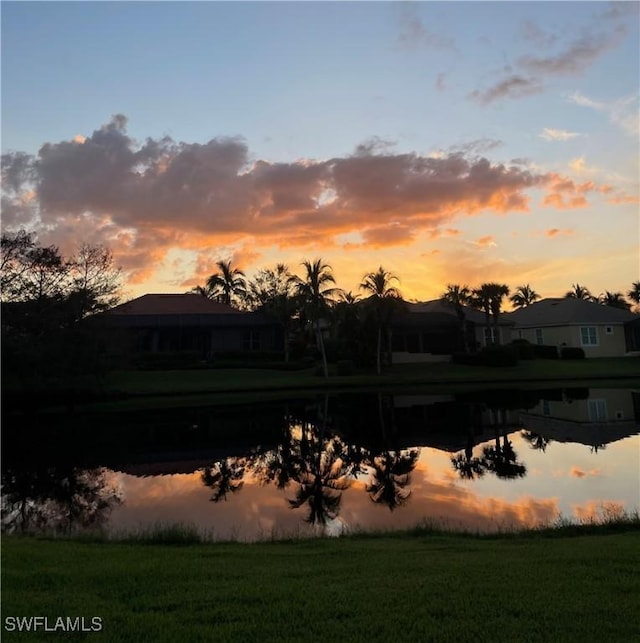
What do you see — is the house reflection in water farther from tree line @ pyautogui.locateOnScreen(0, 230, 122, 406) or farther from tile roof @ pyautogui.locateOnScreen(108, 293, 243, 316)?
tile roof @ pyautogui.locateOnScreen(108, 293, 243, 316)

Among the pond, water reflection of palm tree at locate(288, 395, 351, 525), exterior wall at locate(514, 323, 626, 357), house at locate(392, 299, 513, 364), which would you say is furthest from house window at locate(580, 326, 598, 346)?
water reflection of palm tree at locate(288, 395, 351, 525)

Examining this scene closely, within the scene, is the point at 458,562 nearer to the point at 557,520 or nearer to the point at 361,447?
the point at 557,520

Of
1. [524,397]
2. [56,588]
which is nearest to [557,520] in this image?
[56,588]

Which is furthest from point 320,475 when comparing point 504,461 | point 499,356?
point 499,356

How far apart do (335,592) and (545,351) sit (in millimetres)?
51334

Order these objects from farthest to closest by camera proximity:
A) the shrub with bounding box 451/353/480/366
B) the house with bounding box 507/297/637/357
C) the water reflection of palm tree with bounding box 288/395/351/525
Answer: the house with bounding box 507/297/637/357 < the shrub with bounding box 451/353/480/366 < the water reflection of palm tree with bounding box 288/395/351/525

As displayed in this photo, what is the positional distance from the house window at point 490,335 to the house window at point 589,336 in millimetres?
7552

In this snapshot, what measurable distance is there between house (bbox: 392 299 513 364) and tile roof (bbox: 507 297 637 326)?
322cm

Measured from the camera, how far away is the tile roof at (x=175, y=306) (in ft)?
167

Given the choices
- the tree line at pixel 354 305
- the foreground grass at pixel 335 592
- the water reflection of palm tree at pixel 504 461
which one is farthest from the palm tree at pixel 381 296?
the foreground grass at pixel 335 592

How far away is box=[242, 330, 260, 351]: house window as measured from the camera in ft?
168

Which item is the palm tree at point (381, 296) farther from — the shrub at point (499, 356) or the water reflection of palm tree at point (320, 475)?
the water reflection of palm tree at point (320, 475)

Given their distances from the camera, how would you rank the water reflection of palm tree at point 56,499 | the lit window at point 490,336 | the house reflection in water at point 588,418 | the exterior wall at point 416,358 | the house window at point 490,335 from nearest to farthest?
the water reflection of palm tree at point 56,499
the house reflection in water at point 588,418
the exterior wall at point 416,358
the house window at point 490,335
the lit window at point 490,336

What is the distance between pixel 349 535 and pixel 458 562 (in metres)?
2.94
